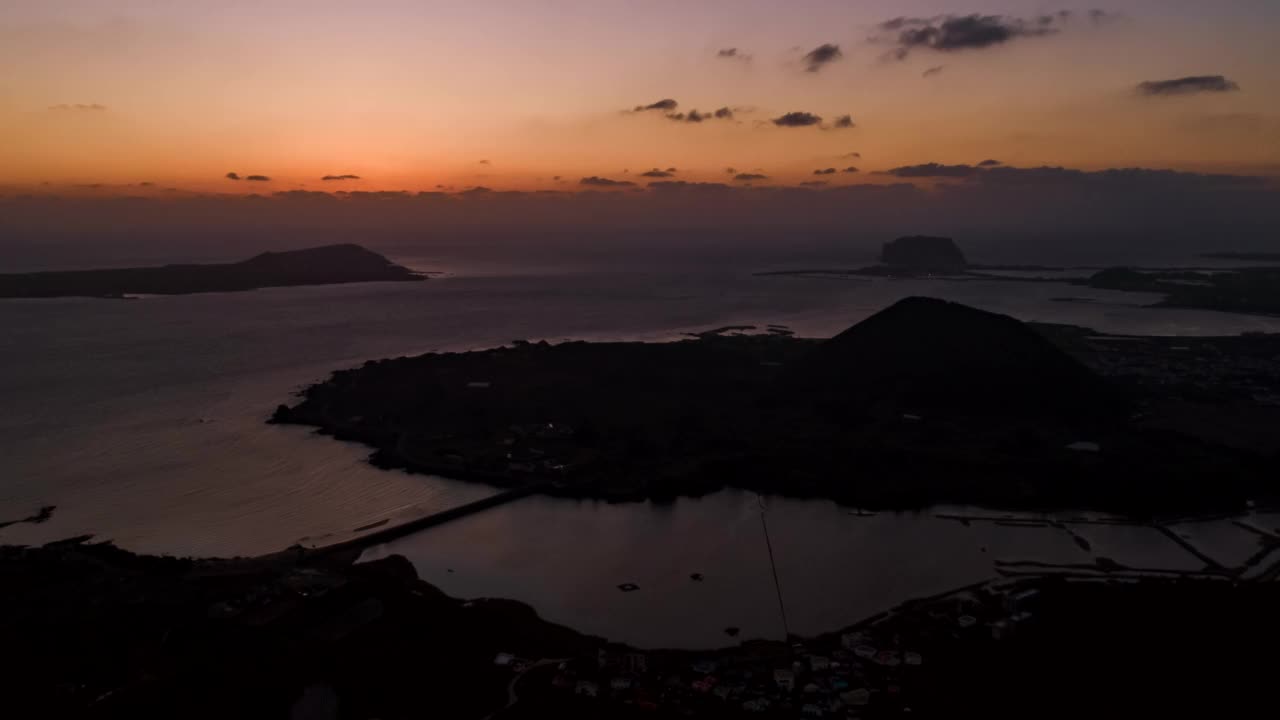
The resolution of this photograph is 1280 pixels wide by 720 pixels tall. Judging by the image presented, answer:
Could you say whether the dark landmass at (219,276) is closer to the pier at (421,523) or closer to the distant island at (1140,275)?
the distant island at (1140,275)

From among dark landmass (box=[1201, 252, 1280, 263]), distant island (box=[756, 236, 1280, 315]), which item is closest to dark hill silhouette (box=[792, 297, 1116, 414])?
distant island (box=[756, 236, 1280, 315])

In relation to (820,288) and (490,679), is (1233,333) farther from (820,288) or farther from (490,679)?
(490,679)

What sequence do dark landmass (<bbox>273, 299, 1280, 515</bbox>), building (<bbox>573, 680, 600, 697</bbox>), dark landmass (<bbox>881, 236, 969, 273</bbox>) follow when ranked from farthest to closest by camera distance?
dark landmass (<bbox>881, 236, 969, 273</bbox>), dark landmass (<bbox>273, 299, 1280, 515</bbox>), building (<bbox>573, 680, 600, 697</bbox>)

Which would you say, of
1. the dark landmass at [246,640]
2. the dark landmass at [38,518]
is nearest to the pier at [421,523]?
the dark landmass at [246,640]

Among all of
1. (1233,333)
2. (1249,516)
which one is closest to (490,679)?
(1249,516)

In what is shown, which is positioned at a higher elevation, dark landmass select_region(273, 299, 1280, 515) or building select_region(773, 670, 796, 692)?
dark landmass select_region(273, 299, 1280, 515)

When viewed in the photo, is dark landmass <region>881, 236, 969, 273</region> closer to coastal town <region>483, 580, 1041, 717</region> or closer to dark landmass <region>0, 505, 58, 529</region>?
coastal town <region>483, 580, 1041, 717</region>

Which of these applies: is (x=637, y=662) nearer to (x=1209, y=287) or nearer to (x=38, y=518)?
(x=38, y=518)
